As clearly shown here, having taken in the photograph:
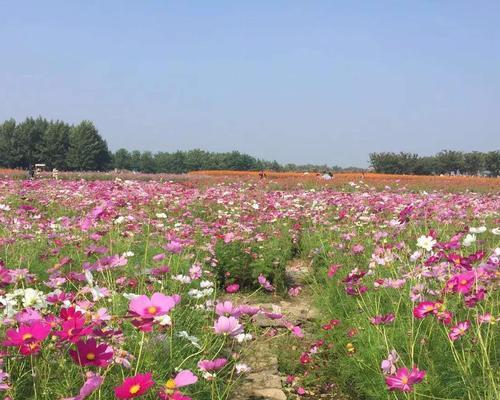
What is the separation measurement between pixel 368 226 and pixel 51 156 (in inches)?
2339

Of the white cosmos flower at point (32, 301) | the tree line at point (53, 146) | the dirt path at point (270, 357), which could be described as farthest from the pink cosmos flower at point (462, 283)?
the tree line at point (53, 146)

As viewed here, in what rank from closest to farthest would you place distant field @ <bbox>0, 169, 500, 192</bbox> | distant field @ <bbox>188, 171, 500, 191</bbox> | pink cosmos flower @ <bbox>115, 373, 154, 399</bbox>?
pink cosmos flower @ <bbox>115, 373, 154, 399</bbox>
distant field @ <bbox>0, 169, 500, 192</bbox>
distant field @ <bbox>188, 171, 500, 191</bbox>

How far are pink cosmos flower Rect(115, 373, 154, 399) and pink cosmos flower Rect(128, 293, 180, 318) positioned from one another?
0.70ft

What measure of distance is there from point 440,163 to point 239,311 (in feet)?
192

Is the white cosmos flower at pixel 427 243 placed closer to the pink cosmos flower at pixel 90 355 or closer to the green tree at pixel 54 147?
the pink cosmos flower at pixel 90 355

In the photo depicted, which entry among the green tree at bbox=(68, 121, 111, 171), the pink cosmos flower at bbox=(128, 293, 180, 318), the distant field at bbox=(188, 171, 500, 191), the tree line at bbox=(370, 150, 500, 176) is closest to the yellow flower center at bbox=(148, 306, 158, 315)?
the pink cosmos flower at bbox=(128, 293, 180, 318)

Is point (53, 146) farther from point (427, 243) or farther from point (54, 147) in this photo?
point (427, 243)

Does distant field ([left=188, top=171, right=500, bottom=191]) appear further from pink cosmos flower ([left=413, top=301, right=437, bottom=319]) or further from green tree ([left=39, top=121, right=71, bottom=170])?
green tree ([left=39, top=121, right=71, bottom=170])

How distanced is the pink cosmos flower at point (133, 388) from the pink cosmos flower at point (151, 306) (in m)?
0.21

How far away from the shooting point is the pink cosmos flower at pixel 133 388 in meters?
1.10

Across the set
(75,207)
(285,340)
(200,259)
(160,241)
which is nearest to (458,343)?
(285,340)

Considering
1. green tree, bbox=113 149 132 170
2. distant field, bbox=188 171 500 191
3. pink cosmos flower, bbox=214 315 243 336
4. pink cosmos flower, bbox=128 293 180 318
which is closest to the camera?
pink cosmos flower, bbox=128 293 180 318

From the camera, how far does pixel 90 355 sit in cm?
129

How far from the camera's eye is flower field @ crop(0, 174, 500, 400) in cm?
159
